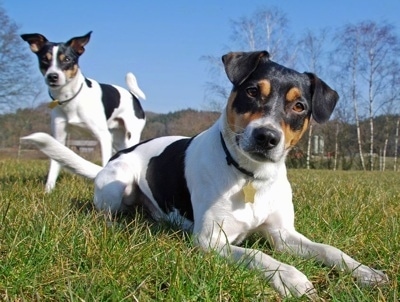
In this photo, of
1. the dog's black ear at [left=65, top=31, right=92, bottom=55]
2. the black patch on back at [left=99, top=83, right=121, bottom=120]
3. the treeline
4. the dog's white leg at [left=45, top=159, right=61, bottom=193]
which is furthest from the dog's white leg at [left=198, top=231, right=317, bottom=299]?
the treeline

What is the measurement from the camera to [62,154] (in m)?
4.80

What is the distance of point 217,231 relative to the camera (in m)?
3.21

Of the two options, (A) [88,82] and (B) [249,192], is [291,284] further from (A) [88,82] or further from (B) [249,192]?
(A) [88,82]

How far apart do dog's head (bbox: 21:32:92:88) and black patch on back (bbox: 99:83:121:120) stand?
626mm

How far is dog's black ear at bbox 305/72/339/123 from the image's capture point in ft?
11.6

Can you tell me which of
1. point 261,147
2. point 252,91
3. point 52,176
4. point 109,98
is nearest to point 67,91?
point 109,98

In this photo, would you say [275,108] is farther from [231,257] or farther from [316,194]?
[316,194]

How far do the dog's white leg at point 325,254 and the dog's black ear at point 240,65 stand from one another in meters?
1.13

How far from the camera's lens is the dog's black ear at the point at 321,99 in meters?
3.55

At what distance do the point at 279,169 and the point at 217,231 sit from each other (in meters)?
0.68

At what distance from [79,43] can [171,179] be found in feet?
13.7

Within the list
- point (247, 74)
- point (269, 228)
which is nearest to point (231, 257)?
point (269, 228)

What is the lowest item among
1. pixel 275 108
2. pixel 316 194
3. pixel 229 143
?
pixel 316 194

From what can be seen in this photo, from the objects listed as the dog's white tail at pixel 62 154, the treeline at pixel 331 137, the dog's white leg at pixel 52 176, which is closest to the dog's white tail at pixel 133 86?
the dog's white leg at pixel 52 176
